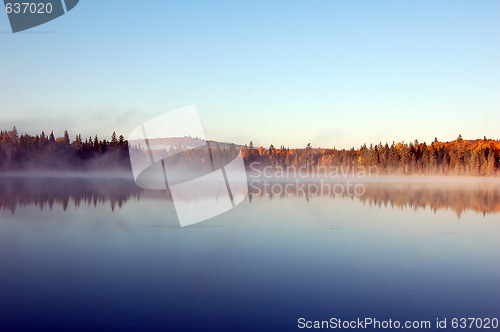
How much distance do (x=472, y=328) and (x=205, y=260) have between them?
1014 centimetres

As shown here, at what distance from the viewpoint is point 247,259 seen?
18.4 m

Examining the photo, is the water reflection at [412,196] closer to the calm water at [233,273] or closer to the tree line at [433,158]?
the calm water at [233,273]

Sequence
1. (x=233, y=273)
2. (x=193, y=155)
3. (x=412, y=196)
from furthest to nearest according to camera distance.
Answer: (x=193, y=155) < (x=412, y=196) < (x=233, y=273)

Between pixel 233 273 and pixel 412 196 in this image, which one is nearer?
pixel 233 273

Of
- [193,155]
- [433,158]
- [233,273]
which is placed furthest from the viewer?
[193,155]

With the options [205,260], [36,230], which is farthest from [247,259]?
[36,230]

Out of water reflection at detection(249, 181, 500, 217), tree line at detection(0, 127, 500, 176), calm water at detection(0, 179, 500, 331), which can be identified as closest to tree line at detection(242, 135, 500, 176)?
tree line at detection(0, 127, 500, 176)

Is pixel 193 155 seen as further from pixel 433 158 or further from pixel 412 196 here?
pixel 412 196

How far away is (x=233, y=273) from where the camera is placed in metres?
16.1

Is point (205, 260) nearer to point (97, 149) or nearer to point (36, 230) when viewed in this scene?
point (36, 230)

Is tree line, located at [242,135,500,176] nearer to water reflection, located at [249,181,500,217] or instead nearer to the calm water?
water reflection, located at [249,181,500,217]

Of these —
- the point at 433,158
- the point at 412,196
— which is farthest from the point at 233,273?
the point at 433,158

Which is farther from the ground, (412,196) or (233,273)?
(233,273)

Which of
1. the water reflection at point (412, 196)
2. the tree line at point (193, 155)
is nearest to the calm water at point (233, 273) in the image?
the water reflection at point (412, 196)
